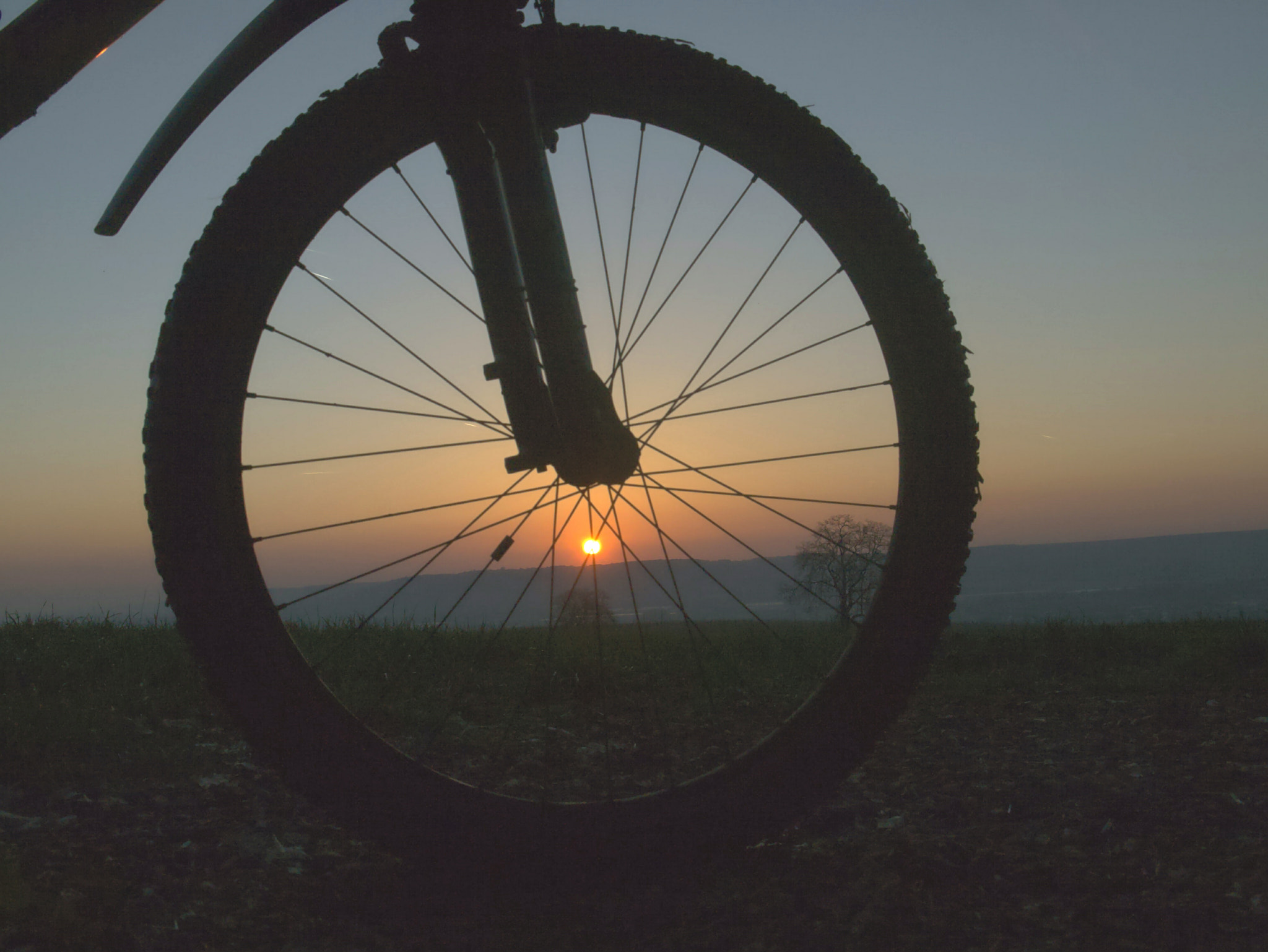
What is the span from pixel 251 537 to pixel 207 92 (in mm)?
840

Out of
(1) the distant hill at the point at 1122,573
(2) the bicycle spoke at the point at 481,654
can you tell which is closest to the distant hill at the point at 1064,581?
(1) the distant hill at the point at 1122,573

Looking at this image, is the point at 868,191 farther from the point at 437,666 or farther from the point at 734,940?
the point at 437,666

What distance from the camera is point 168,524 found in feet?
4.65

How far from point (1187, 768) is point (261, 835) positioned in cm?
212

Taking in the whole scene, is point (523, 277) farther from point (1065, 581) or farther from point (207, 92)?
point (1065, 581)

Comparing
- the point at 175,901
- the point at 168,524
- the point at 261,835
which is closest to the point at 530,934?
the point at 175,901

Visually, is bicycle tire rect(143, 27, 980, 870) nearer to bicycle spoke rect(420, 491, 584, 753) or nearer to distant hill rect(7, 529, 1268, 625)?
bicycle spoke rect(420, 491, 584, 753)

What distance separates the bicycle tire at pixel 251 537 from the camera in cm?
143

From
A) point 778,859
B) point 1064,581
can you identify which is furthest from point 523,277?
point 1064,581

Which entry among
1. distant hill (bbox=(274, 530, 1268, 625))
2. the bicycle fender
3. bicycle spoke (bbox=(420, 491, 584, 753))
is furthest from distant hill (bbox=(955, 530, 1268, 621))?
the bicycle fender

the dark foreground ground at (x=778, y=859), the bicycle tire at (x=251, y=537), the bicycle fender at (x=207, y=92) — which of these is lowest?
the dark foreground ground at (x=778, y=859)

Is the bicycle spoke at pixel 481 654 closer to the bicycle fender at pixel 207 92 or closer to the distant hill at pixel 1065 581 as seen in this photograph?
the bicycle fender at pixel 207 92

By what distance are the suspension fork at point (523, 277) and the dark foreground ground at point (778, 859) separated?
0.80 metres

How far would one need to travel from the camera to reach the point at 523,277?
5.21 ft
